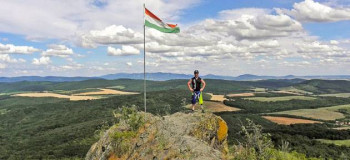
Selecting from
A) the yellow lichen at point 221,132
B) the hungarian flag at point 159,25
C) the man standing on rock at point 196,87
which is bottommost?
the yellow lichen at point 221,132

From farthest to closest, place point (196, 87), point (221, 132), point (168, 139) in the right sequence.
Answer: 1. point (196, 87)
2. point (221, 132)
3. point (168, 139)

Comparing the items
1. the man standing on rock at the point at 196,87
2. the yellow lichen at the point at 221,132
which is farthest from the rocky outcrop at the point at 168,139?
the man standing on rock at the point at 196,87

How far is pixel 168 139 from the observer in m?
17.3

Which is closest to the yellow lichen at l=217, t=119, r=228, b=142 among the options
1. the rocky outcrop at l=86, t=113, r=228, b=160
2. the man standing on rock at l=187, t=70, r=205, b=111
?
the rocky outcrop at l=86, t=113, r=228, b=160

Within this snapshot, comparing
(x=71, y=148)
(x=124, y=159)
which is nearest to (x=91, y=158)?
(x=124, y=159)

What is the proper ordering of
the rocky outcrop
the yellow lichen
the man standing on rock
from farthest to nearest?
the man standing on rock, the yellow lichen, the rocky outcrop

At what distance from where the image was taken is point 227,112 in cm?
19750

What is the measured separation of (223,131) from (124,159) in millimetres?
8150

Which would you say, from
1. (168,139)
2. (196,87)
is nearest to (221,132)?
(196,87)

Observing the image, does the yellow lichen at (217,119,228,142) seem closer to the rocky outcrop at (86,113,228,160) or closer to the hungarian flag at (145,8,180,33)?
the rocky outcrop at (86,113,228,160)

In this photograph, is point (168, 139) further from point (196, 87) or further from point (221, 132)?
point (196, 87)

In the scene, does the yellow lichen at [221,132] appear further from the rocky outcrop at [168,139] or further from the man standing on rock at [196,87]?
the man standing on rock at [196,87]

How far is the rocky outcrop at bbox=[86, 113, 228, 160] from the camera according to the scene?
16.0 m

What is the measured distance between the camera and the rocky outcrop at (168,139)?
16.0 metres
